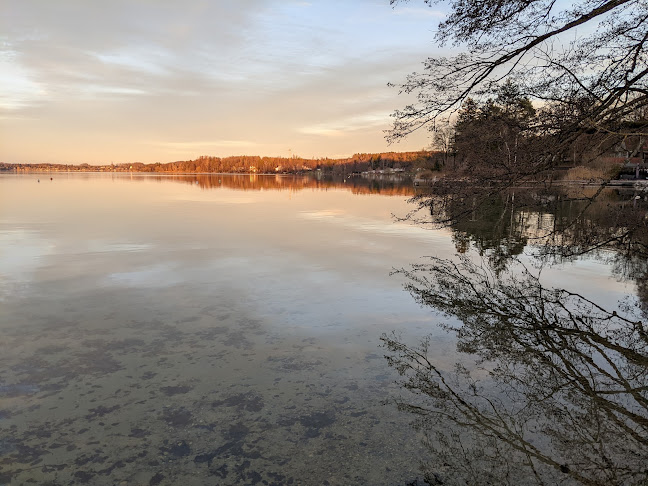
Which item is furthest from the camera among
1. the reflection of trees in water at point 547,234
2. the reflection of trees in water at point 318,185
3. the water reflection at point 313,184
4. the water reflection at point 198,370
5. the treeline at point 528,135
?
the water reflection at point 313,184

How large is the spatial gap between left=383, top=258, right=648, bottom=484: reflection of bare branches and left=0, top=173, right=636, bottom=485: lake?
273mm

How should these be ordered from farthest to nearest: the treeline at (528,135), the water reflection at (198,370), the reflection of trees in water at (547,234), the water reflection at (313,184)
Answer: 1. the water reflection at (313,184)
2. the reflection of trees in water at (547,234)
3. the treeline at (528,135)
4. the water reflection at (198,370)

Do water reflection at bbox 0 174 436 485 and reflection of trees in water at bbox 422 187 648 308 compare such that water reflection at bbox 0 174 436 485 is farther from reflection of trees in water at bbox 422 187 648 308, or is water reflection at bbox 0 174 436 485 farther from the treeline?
the treeline

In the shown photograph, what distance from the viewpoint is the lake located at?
3.05m

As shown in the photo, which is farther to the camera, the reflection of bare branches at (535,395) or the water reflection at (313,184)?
the water reflection at (313,184)

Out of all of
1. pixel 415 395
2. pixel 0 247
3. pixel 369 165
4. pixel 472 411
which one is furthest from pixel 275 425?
pixel 369 165

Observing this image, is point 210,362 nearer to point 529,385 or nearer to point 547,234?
point 529,385

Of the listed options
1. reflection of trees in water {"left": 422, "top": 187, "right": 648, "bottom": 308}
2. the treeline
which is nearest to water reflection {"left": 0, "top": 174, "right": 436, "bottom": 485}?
reflection of trees in water {"left": 422, "top": 187, "right": 648, "bottom": 308}

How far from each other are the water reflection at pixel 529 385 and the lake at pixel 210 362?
0.78 feet

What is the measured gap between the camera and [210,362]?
462cm

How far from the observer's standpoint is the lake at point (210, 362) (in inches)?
120

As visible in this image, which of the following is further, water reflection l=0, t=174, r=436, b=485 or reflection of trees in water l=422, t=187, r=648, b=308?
reflection of trees in water l=422, t=187, r=648, b=308

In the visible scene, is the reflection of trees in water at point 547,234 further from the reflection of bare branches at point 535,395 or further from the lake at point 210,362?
the reflection of bare branches at point 535,395

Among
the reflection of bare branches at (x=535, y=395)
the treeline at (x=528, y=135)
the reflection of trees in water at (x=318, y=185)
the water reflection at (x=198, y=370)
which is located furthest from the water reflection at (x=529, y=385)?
the reflection of trees in water at (x=318, y=185)
